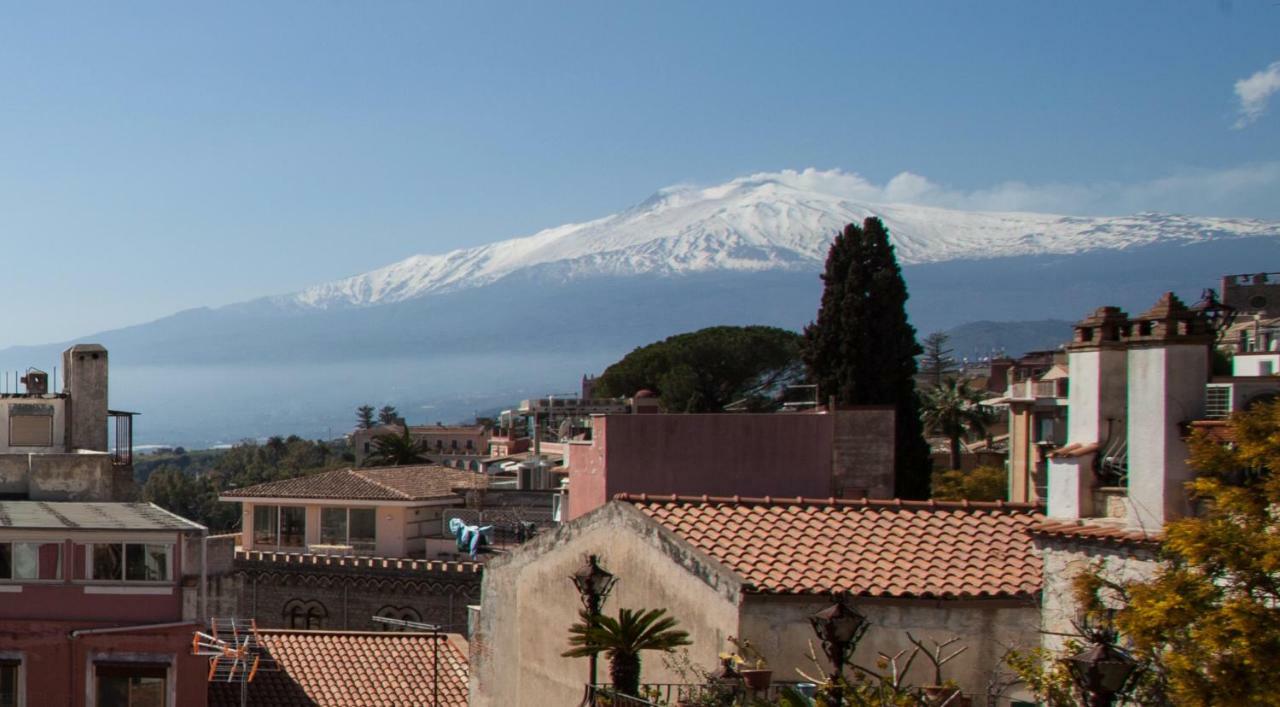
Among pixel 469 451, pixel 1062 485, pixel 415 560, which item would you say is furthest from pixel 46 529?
pixel 469 451

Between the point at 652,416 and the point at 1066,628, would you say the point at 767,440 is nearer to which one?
the point at 652,416

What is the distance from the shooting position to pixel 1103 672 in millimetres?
12719

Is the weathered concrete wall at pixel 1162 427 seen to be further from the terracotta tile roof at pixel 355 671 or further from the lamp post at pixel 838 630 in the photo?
the terracotta tile roof at pixel 355 671

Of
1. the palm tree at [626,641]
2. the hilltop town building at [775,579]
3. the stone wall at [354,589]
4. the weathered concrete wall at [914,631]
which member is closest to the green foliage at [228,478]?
the stone wall at [354,589]

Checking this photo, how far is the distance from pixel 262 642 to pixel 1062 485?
20045 mm

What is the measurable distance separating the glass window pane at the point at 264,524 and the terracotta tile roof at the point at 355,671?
81.2 feet

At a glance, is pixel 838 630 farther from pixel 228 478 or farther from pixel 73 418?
pixel 228 478

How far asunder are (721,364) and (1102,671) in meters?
86.7

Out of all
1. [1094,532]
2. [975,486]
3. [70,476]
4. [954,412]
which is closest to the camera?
[1094,532]

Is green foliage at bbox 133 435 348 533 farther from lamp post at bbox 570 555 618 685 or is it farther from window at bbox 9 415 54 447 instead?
lamp post at bbox 570 555 618 685

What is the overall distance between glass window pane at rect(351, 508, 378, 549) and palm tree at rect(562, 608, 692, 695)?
3876 cm

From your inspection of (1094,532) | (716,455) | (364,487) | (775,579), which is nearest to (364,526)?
(364,487)

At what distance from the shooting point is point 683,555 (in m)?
19.5

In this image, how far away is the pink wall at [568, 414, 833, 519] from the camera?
2745 cm
